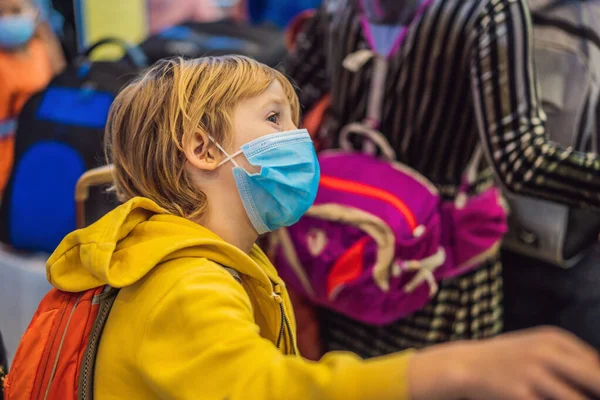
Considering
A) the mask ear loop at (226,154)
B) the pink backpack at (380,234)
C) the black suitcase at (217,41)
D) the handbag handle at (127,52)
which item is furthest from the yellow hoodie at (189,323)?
the black suitcase at (217,41)

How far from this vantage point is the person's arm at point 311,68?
1665 mm

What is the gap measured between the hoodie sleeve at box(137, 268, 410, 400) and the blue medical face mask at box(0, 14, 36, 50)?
6.30ft

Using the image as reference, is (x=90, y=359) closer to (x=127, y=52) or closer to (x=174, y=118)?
(x=174, y=118)

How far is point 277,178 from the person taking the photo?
39.4 inches

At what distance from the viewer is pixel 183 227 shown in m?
0.92

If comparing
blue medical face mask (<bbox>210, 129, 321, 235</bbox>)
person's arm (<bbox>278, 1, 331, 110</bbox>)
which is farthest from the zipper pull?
person's arm (<bbox>278, 1, 331, 110</bbox>)

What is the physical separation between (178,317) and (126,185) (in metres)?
0.32

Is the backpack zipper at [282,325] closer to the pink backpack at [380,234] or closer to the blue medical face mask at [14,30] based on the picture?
the pink backpack at [380,234]

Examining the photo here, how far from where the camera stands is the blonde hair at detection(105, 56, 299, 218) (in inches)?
39.0

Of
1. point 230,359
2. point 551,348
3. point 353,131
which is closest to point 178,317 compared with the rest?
point 230,359

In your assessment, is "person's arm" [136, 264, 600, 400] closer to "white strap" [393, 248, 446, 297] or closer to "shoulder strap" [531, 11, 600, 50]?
"white strap" [393, 248, 446, 297]

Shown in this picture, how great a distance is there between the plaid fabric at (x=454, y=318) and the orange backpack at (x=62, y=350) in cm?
76

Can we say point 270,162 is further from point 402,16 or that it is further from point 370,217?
point 402,16

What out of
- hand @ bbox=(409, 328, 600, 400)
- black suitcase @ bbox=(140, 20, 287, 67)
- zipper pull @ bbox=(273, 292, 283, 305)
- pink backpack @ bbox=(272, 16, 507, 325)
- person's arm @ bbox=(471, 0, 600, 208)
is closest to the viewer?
hand @ bbox=(409, 328, 600, 400)
